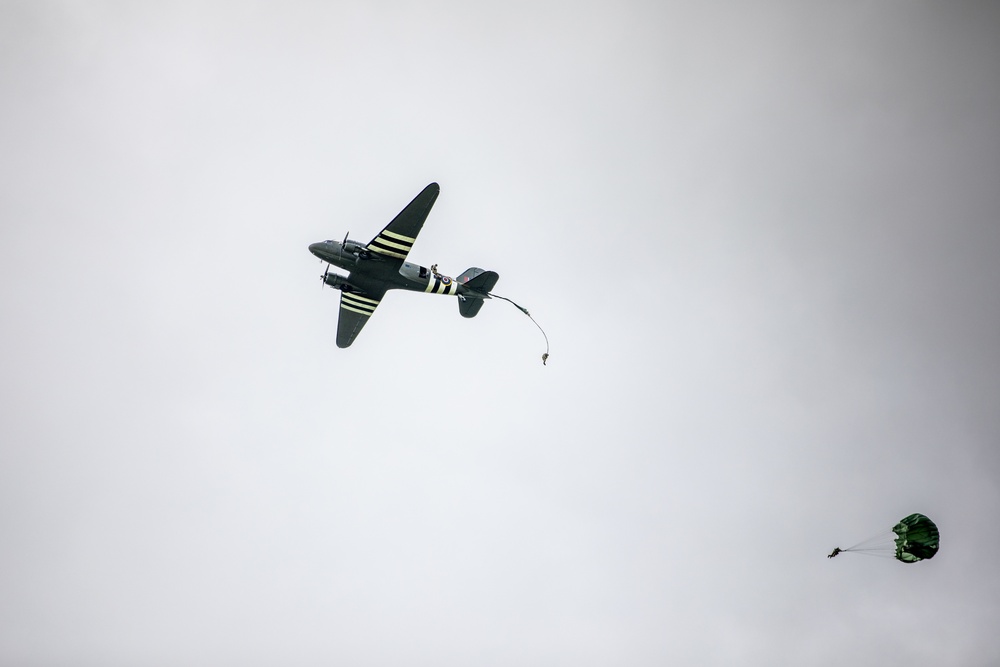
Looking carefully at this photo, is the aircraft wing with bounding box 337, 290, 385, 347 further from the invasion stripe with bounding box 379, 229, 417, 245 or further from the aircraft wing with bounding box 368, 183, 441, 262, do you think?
the invasion stripe with bounding box 379, 229, 417, 245

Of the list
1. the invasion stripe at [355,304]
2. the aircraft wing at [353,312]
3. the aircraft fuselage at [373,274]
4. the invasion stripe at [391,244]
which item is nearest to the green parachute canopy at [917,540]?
the aircraft fuselage at [373,274]

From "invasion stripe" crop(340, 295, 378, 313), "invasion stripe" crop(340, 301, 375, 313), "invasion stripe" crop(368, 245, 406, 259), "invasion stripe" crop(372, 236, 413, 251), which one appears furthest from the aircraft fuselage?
"invasion stripe" crop(340, 301, 375, 313)

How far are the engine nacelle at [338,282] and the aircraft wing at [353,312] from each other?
3.25 ft

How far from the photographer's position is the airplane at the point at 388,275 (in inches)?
1777

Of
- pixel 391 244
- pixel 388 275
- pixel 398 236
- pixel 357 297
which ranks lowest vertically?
pixel 357 297

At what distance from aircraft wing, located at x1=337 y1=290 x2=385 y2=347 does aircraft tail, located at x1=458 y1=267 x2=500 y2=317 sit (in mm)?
6105

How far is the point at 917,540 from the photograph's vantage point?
39625mm

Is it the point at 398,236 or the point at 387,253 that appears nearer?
the point at 398,236

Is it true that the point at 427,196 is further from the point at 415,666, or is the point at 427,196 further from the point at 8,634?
the point at 8,634

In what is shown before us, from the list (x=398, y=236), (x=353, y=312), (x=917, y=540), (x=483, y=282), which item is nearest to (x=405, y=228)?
(x=398, y=236)

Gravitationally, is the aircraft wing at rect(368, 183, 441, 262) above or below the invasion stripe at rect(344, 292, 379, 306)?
above

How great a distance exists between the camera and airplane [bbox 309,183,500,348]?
148ft

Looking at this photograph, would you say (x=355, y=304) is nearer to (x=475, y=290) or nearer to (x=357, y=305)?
(x=357, y=305)

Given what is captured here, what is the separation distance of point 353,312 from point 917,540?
128 ft
